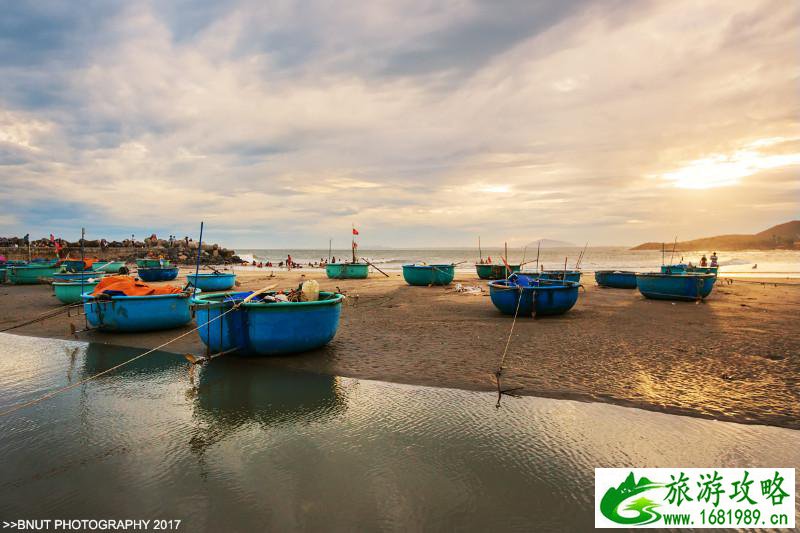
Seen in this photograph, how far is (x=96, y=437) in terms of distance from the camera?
17.0ft

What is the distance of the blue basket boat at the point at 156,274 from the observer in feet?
88.7

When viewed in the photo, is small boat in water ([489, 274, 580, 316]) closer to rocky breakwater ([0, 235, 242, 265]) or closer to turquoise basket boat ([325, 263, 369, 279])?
turquoise basket boat ([325, 263, 369, 279])

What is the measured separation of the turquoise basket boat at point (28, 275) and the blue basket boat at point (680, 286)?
32.2 meters

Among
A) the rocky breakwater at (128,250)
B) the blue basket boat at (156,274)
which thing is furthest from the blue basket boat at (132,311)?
the rocky breakwater at (128,250)

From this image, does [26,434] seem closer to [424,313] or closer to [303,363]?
[303,363]

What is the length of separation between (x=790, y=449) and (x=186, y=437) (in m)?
6.97

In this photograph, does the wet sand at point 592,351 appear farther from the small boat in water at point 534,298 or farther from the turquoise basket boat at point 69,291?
the turquoise basket boat at point 69,291

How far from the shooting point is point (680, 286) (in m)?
17.3

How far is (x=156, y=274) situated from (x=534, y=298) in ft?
80.3

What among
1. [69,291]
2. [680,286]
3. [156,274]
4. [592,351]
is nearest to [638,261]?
[680,286]

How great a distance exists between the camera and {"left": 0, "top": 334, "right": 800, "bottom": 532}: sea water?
3752 mm

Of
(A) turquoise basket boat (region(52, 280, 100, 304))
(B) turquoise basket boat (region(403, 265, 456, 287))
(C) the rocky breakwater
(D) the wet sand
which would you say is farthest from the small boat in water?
(C) the rocky breakwater

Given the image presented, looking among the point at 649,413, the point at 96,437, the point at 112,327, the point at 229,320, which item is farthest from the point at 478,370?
the point at 112,327

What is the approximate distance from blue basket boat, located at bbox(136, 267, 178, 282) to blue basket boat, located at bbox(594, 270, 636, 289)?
26.7 meters
